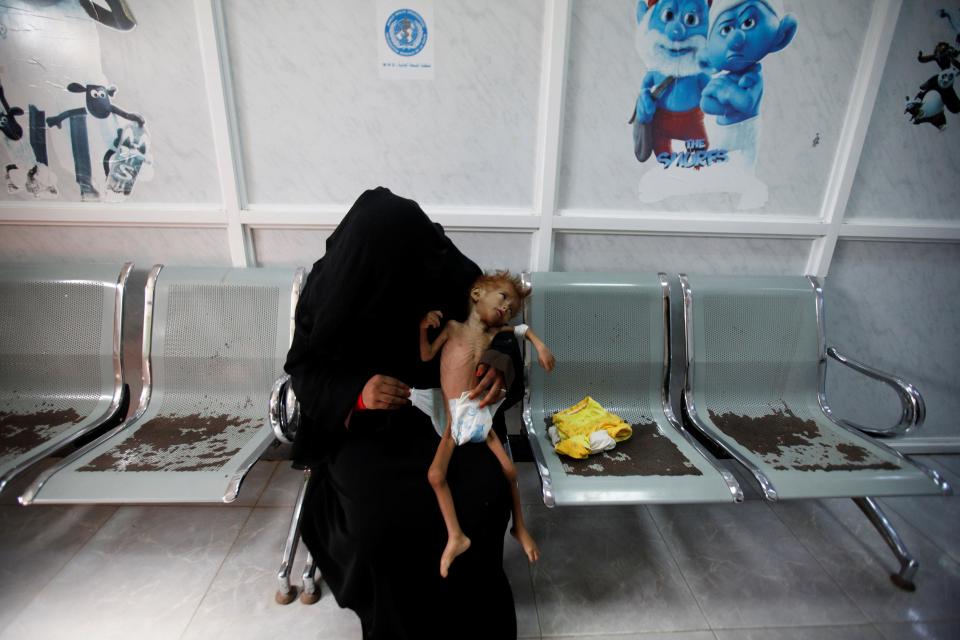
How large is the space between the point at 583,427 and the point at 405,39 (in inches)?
69.5

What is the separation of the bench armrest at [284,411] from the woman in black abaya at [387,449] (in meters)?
0.04

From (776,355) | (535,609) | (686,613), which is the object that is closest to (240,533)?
(535,609)

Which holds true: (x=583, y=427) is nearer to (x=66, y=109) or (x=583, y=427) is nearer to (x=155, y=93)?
(x=155, y=93)

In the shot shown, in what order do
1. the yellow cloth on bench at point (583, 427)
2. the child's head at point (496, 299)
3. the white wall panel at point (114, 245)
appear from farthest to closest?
the white wall panel at point (114, 245) < the yellow cloth on bench at point (583, 427) < the child's head at point (496, 299)

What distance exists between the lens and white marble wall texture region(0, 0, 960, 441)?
184 cm

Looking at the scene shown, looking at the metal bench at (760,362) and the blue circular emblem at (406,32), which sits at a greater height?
the blue circular emblem at (406,32)

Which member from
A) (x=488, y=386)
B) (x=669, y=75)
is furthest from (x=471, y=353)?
(x=669, y=75)

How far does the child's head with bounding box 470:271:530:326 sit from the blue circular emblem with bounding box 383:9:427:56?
3.78 ft

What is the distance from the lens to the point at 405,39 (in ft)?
6.08

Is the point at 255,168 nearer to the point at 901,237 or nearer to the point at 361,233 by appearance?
the point at 361,233

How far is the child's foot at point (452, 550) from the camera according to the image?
4.09 ft

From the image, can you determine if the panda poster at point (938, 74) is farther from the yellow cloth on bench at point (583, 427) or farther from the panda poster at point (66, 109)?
the panda poster at point (66, 109)

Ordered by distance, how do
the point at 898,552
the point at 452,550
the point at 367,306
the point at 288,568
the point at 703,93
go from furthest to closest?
the point at 703,93 < the point at 898,552 < the point at 288,568 < the point at 367,306 < the point at 452,550

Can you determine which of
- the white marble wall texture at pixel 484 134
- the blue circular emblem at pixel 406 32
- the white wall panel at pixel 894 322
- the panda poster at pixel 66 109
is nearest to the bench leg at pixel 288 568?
the white marble wall texture at pixel 484 134
